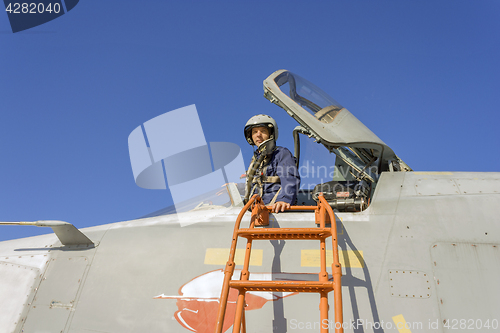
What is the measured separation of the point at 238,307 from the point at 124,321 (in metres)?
1.38

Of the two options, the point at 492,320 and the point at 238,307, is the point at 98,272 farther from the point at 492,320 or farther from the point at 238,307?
the point at 492,320

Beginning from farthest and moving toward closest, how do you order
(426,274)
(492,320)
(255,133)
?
1. (255,133)
2. (426,274)
3. (492,320)

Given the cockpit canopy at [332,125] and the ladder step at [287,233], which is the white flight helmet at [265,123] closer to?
the cockpit canopy at [332,125]

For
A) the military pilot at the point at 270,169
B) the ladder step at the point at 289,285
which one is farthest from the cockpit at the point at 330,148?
the ladder step at the point at 289,285

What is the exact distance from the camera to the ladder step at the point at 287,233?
264 cm

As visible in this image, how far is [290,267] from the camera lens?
3.05 m

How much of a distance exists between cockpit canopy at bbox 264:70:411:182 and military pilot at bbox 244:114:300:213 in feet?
1.35

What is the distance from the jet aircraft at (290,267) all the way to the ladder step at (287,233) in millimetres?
198

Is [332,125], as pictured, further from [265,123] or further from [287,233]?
[287,233]

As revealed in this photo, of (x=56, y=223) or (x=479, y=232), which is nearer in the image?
(x=479, y=232)

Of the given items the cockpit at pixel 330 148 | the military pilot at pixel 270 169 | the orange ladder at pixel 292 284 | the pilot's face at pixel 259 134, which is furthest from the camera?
the pilot's face at pixel 259 134

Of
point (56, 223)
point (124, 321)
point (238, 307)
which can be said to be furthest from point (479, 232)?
point (56, 223)

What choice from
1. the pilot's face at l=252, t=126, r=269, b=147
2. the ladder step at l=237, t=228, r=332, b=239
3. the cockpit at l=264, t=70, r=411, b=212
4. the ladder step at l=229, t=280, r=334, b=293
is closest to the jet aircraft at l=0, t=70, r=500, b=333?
the cockpit at l=264, t=70, r=411, b=212

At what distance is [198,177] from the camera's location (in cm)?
516
